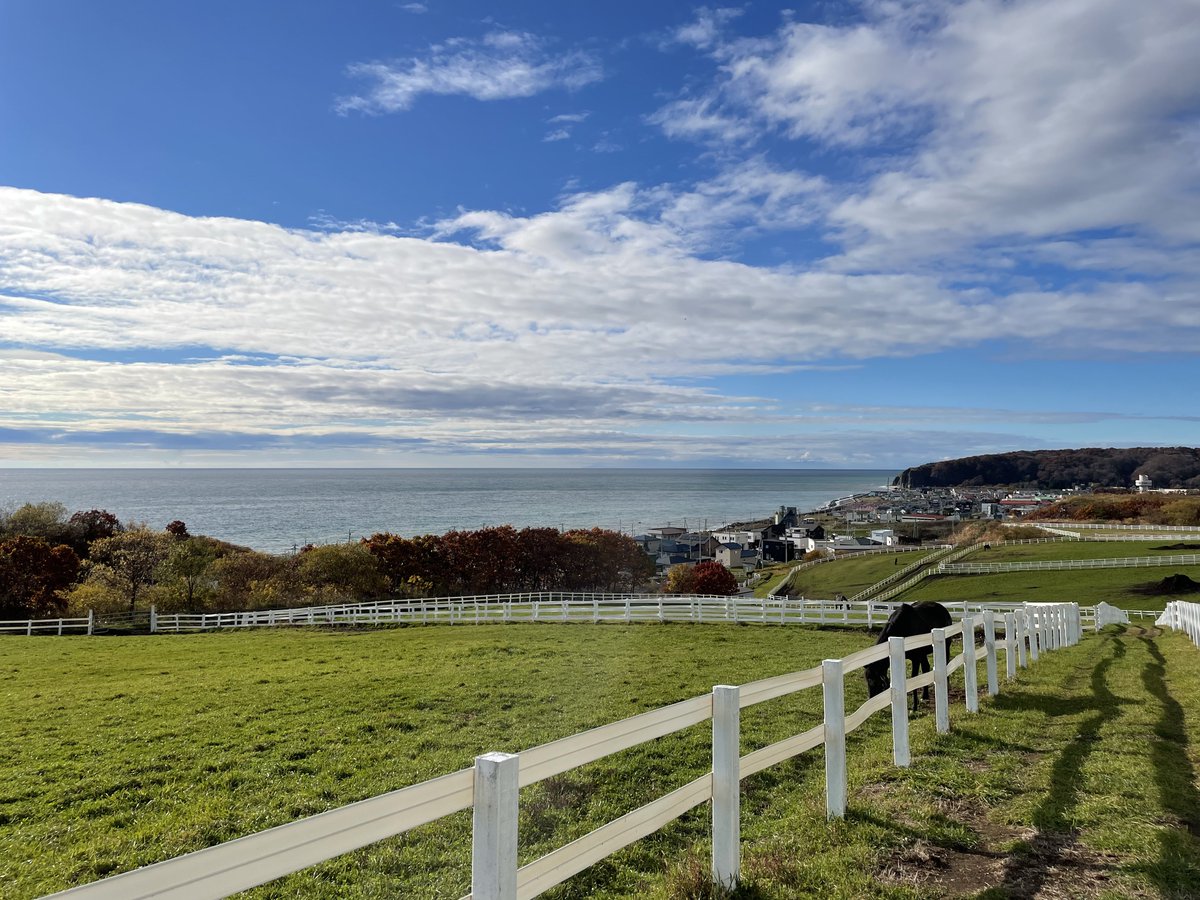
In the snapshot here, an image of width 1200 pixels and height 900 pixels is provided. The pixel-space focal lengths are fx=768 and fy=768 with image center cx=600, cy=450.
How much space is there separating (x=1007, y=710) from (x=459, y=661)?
1121 centimetres

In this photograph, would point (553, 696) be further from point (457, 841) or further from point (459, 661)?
point (457, 841)

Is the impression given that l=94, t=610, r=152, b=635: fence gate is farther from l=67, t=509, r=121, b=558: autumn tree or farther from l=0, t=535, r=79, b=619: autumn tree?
l=67, t=509, r=121, b=558: autumn tree

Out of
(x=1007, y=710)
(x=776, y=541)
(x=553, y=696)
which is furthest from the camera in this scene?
(x=776, y=541)

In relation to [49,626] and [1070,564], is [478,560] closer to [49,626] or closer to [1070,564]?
[49,626]

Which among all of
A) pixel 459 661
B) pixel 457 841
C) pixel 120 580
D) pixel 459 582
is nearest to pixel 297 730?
pixel 457 841

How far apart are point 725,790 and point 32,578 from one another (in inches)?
2118

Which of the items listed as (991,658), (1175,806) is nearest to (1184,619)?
(991,658)

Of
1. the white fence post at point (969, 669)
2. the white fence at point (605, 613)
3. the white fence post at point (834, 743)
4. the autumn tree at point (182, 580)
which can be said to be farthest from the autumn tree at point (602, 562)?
the white fence post at point (834, 743)

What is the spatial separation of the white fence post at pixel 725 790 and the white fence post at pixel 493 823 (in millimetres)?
1817

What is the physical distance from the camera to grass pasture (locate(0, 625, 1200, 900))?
5051 millimetres

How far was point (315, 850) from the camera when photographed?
255 centimetres

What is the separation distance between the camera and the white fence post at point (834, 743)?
5766 millimetres

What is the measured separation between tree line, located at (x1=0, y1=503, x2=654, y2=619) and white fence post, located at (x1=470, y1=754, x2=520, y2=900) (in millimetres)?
46640

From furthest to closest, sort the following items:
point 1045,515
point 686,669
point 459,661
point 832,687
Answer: point 1045,515
point 459,661
point 686,669
point 832,687
